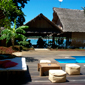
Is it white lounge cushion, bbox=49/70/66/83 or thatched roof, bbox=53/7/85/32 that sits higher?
thatched roof, bbox=53/7/85/32

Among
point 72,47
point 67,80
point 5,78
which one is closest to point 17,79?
point 5,78

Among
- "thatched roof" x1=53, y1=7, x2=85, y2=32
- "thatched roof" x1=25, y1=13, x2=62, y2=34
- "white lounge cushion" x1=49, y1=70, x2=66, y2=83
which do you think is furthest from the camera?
"thatched roof" x1=53, y1=7, x2=85, y2=32

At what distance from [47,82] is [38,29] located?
12.4 metres

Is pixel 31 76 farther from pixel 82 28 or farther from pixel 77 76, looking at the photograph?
pixel 82 28

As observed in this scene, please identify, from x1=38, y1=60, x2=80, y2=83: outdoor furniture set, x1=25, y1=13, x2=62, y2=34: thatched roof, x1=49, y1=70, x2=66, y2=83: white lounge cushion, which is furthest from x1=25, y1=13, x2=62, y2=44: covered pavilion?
x1=49, y1=70, x2=66, y2=83: white lounge cushion

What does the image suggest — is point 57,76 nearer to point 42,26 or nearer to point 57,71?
point 57,71

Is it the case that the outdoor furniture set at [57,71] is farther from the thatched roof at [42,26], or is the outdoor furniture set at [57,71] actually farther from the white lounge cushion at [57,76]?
the thatched roof at [42,26]

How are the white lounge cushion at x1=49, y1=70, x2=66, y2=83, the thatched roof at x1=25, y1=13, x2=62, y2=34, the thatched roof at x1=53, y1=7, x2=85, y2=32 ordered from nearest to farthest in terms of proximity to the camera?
1. the white lounge cushion at x1=49, y1=70, x2=66, y2=83
2. the thatched roof at x1=25, y1=13, x2=62, y2=34
3. the thatched roof at x1=53, y1=7, x2=85, y2=32

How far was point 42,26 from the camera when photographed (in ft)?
55.4

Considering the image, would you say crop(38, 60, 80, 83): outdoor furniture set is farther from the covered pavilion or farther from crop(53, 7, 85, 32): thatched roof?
crop(53, 7, 85, 32): thatched roof

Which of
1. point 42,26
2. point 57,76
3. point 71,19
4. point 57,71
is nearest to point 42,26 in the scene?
point 42,26

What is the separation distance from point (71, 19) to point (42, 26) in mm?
4654

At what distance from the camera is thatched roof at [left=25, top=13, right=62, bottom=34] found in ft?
54.1

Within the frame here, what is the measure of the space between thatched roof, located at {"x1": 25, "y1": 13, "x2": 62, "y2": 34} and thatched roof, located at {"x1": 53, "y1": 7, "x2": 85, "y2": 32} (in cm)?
131
